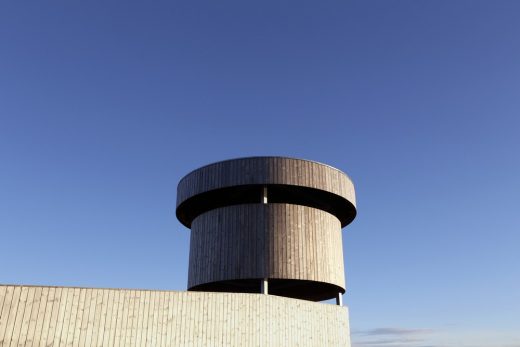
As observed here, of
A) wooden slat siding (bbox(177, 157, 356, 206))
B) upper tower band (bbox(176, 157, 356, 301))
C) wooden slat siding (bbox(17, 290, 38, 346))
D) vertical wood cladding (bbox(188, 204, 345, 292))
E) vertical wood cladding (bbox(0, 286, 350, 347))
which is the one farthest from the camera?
wooden slat siding (bbox(177, 157, 356, 206))

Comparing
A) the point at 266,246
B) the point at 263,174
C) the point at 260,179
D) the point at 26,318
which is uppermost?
the point at 263,174

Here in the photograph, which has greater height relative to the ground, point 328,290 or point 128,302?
Result: point 328,290

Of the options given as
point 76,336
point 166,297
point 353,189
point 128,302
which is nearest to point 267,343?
point 166,297

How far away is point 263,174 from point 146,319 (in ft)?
30.6

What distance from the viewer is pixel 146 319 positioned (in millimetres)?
15594

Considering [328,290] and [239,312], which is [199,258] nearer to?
[239,312]

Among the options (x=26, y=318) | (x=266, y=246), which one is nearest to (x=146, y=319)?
(x=26, y=318)

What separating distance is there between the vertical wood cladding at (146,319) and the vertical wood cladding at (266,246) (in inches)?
93.9

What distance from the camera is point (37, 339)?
46.1 ft

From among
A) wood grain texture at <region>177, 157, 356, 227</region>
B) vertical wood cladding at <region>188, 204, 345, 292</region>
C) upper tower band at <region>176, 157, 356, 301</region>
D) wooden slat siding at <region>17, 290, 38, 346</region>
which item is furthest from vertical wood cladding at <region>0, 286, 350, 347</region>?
wood grain texture at <region>177, 157, 356, 227</region>

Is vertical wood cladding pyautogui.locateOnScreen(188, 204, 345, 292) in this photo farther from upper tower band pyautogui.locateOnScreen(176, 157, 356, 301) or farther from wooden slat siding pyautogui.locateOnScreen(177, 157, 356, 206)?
wooden slat siding pyautogui.locateOnScreen(177, 157, 356, 206)

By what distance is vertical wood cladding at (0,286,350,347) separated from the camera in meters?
14.2

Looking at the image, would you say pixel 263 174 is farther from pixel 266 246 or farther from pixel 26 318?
pixel 26 318

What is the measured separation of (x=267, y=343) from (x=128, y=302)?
19.5 ft
